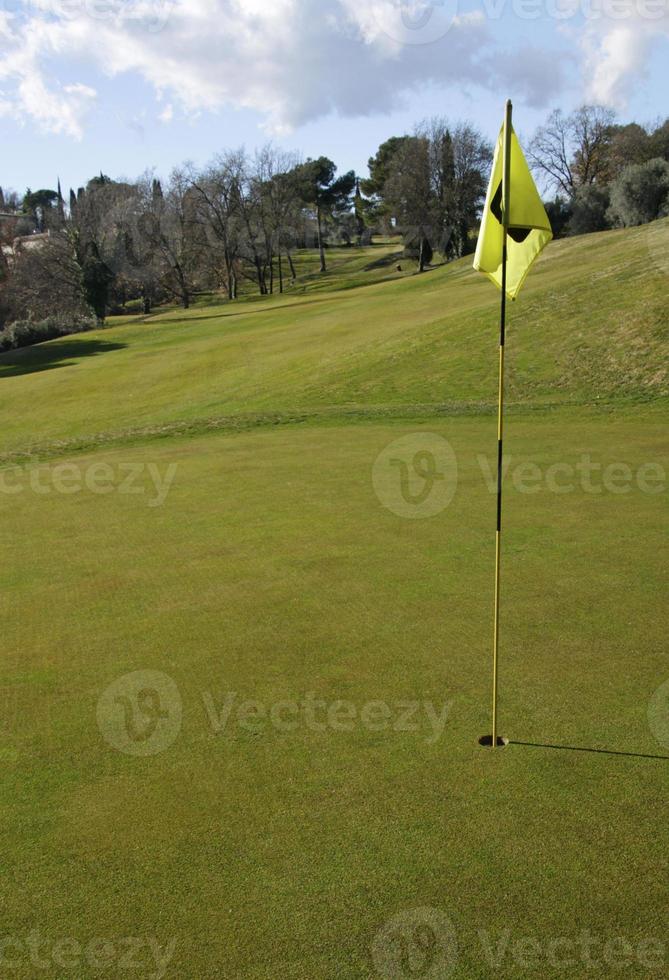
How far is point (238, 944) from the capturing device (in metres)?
3.66

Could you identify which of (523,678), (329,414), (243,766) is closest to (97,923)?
(243,766)

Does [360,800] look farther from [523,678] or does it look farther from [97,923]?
[523,678]

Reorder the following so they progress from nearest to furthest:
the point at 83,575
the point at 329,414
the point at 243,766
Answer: the point at 243,766 → the point at 83,575 → the point at 329,414

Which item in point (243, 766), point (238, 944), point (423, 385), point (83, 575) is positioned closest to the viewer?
point (238, 944)

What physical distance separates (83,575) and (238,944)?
567 centimetres
